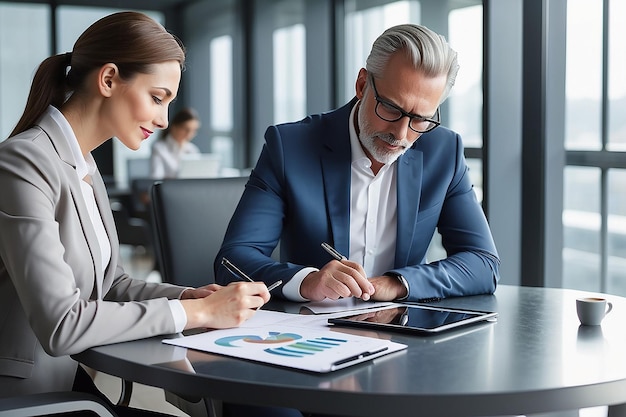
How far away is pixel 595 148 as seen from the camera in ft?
11.4

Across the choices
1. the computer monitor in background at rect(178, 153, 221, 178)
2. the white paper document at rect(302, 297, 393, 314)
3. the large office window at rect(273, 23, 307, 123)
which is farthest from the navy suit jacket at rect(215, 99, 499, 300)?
the large office window at rect(273, 23, 307, 123)

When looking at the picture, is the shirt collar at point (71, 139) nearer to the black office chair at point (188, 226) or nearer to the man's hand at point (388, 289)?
the black office chair at point (188, 226)

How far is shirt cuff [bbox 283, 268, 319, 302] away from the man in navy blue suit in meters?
0.06

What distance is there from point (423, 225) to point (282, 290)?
0.48 metres

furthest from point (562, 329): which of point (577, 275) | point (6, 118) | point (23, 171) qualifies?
point (6, 118)

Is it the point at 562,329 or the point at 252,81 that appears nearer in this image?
the point at 562,329

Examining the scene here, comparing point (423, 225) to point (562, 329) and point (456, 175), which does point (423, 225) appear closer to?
point (456, 175)

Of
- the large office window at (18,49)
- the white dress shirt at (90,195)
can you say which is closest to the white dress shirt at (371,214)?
the white dress shirt at (90,195)

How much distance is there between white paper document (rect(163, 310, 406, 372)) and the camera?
129 cm

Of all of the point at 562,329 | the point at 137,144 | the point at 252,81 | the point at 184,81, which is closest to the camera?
the point at 562,329

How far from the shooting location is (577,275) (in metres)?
3.63

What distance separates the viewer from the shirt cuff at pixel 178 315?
1.49m

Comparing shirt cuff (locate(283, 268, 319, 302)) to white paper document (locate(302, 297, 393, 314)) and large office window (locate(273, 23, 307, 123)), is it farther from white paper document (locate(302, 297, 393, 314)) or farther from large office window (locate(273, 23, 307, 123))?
large office window (locate(273, 23, 307, 123))

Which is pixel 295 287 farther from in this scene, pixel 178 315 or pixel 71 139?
pixel 71 139
